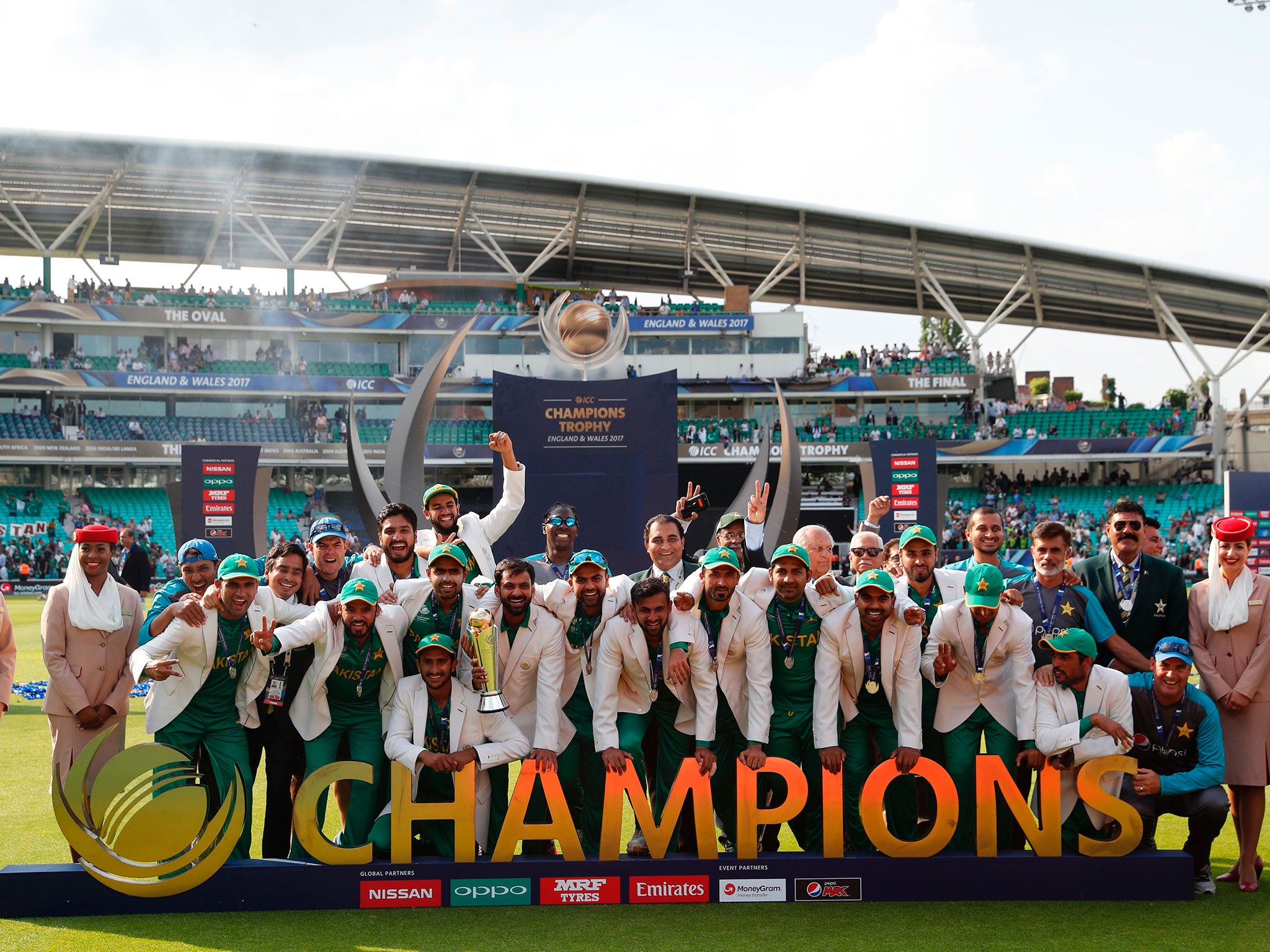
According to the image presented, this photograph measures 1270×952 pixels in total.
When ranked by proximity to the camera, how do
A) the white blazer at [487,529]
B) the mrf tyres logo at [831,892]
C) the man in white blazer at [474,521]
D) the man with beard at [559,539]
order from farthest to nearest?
the white blazer at [487,529], the man with beard at [559,539], the man in white blazer at [474,521], the mrf tyres logo at [831,892]

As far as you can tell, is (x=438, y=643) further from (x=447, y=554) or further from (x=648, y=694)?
(x=648, y=694)

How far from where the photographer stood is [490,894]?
5.21 m

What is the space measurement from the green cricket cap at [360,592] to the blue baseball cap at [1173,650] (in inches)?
156

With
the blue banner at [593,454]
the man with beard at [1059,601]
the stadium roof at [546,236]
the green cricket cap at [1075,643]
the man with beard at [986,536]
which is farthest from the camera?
the stadium roof at [546,236]

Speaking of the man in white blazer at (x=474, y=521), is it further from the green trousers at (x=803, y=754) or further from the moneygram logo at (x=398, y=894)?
the green trousers at (x=803, y=754)

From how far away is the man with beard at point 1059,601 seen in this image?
19.0ft

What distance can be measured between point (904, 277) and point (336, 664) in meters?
41.5

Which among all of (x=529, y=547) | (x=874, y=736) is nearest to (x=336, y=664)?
(x=874, y=736)

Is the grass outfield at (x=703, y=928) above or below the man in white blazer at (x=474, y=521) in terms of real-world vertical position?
below

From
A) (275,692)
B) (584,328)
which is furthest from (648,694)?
(584,328)

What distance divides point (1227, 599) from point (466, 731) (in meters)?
4.09

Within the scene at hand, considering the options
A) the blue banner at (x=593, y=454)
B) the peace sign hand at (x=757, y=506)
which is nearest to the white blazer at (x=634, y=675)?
the peace sign hand at (x=757, y=506)

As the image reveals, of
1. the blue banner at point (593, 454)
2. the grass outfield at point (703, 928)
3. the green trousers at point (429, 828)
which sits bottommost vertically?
the grass outfield at point (703, 928)

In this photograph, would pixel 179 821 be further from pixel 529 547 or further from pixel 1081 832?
pixel 529 547
